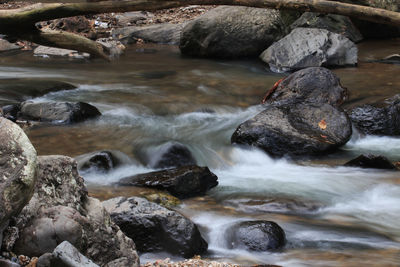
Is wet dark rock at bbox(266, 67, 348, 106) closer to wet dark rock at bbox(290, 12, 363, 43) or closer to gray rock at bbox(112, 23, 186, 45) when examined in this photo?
wet dark rock at bbox(290, 12, 363, 43)

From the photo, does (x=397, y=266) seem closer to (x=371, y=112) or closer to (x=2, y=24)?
(x=371, y=112)

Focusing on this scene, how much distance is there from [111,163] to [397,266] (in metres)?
3.35

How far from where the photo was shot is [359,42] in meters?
13.7

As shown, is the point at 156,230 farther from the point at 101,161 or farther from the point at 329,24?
the point at 329,24

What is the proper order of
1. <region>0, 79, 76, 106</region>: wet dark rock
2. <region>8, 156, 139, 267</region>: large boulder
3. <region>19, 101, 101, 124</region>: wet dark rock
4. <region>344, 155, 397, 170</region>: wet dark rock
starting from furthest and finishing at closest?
<region>0, 79, 76, 106</region>: wet dark rock → <region>19, 101, 101, 124</region>: wet dark rock → <region>344, 155, 397, 170</region>: wet dark rock → <region>8, 156, 139, 267</region>: large boulder

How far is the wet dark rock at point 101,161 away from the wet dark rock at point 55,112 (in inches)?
58.3

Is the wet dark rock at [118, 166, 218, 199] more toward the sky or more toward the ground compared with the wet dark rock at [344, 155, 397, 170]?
more toward the sky

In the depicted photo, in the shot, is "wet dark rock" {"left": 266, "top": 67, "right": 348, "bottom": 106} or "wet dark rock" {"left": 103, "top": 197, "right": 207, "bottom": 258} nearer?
"wet dark rock" {"left": 103, "top": 197, "right": 207, "bottom": 258}

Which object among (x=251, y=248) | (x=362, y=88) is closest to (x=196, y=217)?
(x=251, y=248)

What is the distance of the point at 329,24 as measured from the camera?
44.1 ft

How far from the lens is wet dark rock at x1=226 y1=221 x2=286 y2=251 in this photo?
4.15 m

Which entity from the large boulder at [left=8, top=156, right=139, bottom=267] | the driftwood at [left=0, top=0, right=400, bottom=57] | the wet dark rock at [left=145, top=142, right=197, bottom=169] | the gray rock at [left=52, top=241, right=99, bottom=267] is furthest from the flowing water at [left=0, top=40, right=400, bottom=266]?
the gray rock at [left=52, top=241, right=99, bottom=267]

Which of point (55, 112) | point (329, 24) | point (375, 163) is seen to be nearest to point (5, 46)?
point (55, 112)

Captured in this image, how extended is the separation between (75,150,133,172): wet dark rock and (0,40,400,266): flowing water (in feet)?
0.39
